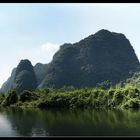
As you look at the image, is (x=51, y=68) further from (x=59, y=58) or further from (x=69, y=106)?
(x=69, y=106)

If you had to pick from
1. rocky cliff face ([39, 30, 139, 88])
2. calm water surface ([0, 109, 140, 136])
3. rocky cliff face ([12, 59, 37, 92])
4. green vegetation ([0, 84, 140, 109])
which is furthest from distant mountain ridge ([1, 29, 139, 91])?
calm water surface ([0, 109, 140, 136])

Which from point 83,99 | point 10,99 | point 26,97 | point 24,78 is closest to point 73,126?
point 83,99

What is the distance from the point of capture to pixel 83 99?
7656 centimetres

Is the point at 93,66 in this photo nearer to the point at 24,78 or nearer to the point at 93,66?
the point at 93,66

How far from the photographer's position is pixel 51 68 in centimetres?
19500

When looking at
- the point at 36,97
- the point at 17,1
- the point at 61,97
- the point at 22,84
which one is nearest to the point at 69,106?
the point at 61,97

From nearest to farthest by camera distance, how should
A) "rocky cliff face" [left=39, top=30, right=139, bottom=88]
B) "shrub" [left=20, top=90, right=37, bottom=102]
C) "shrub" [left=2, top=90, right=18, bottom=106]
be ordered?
"shrub" [left=20, top=90, right=37, bottom=102]
"shrub" [left=2, top=90, right=18, bottom=106]
"rocky cliff face" [left=39, top=30, right=139, bottom=88]

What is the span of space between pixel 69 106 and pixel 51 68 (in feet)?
394

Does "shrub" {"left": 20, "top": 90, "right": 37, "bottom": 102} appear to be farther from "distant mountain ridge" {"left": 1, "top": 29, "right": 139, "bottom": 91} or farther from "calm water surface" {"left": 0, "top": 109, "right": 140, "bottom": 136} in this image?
"distant mountain ridge" {"left": 1, "top": 29, "right": 139, "bottom": 91}

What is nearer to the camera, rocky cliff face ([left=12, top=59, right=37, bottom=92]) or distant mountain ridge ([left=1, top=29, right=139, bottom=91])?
rocky cliff face ([left=12, top=59, right=37, bottom=92])

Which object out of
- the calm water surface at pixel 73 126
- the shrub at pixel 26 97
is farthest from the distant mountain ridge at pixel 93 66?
the calm water surface at pixel 73 126

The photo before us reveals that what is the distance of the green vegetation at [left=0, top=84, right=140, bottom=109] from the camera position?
2768 inches

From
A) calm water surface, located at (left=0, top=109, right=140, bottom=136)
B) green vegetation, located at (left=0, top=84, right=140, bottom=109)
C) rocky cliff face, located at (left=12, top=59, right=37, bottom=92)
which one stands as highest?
rocky cliff face, located at (left=12, top=59, right=37, bottom=92)

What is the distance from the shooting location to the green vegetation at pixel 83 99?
231ft
